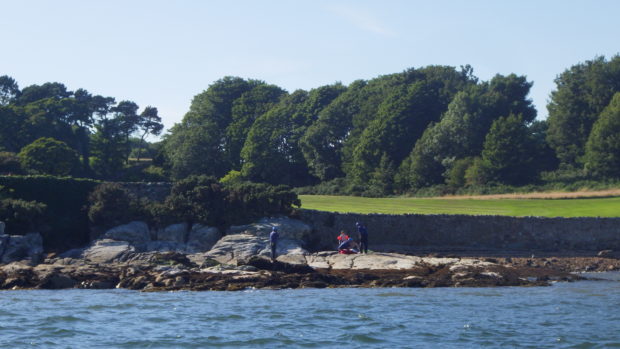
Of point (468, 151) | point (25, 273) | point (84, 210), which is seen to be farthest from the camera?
point (468, 151)

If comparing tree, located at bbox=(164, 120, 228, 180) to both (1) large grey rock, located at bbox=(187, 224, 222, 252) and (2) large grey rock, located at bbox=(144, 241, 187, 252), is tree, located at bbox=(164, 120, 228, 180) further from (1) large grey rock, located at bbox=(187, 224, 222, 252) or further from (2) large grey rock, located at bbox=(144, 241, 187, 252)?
(2) large grey rock, located at bbox=(144, 241, 187, 252)

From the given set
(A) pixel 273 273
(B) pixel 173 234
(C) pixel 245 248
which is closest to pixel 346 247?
(C) pixel 245 248

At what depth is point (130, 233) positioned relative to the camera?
35.9m

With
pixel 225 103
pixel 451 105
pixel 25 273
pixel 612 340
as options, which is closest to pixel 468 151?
pixel 451 105

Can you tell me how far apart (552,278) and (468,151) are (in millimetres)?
40852

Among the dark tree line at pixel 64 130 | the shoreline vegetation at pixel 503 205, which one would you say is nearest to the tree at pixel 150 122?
the dark tree line at pixel 64 130

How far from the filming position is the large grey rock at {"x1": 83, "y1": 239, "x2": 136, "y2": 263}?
3316 centimetres

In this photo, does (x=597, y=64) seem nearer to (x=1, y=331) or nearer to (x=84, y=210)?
(x=84, y=210)

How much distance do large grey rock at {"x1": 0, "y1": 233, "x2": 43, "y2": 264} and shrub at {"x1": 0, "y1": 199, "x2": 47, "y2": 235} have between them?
4.33 ft

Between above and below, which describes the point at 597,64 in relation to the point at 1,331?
above

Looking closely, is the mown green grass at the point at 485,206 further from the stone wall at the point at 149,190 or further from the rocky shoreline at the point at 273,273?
the rocky shoreline at the point at 273,273

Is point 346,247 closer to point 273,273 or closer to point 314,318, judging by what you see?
point 273,273

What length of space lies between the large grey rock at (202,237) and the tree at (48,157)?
2211 cm

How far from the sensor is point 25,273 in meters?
27.9
